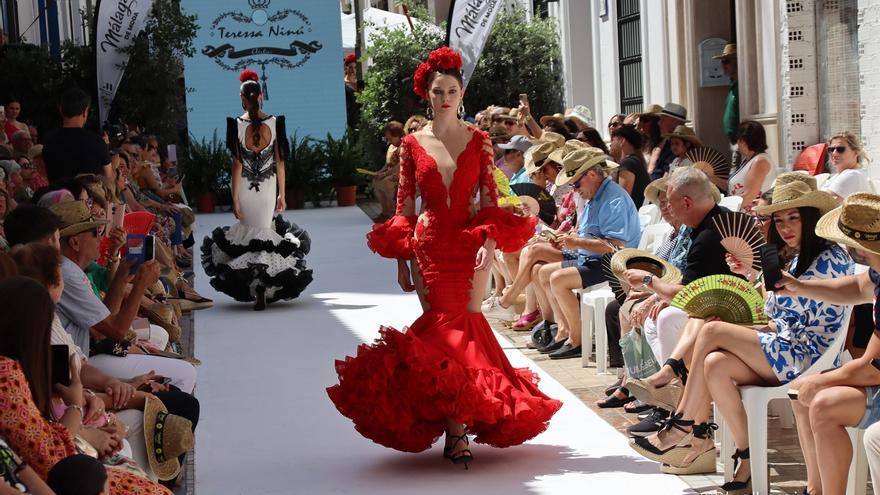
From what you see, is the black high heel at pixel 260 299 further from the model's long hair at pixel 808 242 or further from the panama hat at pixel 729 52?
the model's long hair at pixel 808 242

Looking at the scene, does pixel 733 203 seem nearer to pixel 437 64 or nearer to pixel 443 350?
pixel 437 64

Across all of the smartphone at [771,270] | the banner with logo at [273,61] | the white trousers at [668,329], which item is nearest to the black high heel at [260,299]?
the white trousers at [668,329]

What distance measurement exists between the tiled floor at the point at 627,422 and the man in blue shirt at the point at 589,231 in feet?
1.21

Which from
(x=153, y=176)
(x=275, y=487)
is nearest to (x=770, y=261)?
(x=275, y=487)

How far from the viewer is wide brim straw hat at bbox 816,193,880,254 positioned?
4766 mm

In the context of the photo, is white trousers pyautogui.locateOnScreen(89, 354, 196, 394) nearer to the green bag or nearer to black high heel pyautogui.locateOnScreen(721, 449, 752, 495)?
the green bag

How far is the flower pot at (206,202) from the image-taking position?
23.5 metres

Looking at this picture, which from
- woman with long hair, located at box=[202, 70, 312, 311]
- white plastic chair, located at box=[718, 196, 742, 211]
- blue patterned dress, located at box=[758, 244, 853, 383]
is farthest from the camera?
woman with long hair, located at box=[202, 70, 312, 311]

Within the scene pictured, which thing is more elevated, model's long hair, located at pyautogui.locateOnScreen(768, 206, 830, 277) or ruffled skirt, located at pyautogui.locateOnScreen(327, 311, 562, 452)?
model's long hair, located at pyautogui.locateOnScreen(768, 206, 830, 277)

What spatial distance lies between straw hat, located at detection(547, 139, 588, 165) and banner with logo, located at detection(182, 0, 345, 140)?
16531mm

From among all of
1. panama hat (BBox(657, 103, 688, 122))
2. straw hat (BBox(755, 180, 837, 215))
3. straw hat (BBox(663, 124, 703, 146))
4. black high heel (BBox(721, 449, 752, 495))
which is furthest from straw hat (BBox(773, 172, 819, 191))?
panama hat (BBox(657, 103, 688, 122))

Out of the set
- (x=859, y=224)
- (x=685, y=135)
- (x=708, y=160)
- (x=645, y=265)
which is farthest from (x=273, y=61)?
(x=859, y=224)

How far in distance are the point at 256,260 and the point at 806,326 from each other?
692 centimetres

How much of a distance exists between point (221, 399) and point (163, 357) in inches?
82.5
